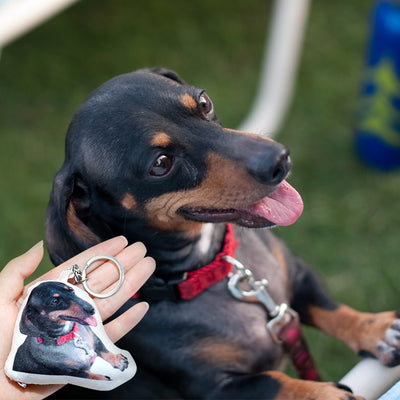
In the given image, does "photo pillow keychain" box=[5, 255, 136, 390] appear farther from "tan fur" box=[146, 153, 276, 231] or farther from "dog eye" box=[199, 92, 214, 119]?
"dog eye" box=[199, 92, 214, 119]

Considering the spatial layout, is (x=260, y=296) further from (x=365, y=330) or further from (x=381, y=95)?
(x=381, y=95)

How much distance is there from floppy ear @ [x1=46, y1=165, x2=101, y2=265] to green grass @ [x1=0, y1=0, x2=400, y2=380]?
5.85ft

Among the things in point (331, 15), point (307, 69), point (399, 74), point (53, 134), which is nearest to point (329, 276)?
point (399, 74)

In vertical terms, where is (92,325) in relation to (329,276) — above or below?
above

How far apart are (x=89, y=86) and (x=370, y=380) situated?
4.07m

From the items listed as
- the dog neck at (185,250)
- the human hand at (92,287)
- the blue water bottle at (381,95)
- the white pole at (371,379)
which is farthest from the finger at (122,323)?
the blue water bottle at (381,95)

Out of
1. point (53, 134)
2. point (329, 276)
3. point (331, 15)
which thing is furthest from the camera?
point (331, 15)

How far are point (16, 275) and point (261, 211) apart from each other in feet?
2.76

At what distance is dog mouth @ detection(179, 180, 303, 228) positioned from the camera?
1.99 metres

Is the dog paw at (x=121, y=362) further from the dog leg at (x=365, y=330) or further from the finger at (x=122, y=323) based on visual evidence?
the dog leg at (x=365, y=330)

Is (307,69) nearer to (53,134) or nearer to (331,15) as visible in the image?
(331,15)

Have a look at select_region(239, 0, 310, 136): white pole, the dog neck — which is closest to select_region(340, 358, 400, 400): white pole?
the dog neck

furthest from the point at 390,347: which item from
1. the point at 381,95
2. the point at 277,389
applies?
the point at 381,95

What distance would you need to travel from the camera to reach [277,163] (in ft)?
6.08
